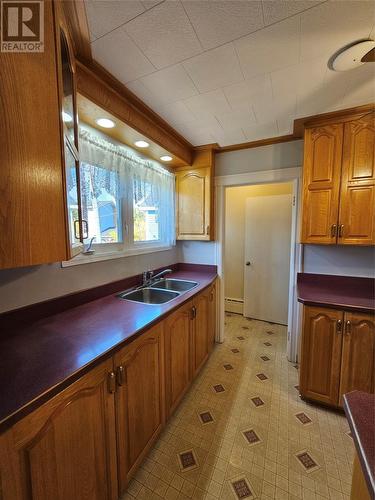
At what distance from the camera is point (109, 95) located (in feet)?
4.47

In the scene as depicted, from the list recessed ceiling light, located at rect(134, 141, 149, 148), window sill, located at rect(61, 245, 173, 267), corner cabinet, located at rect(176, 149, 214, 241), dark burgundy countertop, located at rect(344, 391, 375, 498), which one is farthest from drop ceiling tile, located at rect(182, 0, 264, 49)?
dark burgundy countertop, located at rect(344, 391, 375, 498)

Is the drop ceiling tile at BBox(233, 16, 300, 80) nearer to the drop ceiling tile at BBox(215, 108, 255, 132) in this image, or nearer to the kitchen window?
the drop ceiling tile at BBox(215, 108, 255, 132)

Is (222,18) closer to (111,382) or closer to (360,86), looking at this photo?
(360,86)

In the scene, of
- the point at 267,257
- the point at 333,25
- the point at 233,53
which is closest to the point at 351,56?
the point at 333,25

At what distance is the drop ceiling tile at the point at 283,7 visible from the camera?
88cm

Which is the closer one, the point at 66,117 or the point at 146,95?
the point at 66,117

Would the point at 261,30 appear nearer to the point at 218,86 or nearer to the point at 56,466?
the point at 218,86

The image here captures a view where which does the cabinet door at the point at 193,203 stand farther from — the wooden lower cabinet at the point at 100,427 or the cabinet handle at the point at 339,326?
the cabinet handle at the point at 339,326

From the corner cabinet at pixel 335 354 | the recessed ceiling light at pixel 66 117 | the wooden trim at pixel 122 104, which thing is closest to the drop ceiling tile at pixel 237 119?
the wooden trim at pixel 122 104

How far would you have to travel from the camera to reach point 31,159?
731 mm

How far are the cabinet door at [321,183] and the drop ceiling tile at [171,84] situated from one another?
44.5 inches

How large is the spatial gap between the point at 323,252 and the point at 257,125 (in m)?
1.36

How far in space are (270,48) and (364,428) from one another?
5.31ft

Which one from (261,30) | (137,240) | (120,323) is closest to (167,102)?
(261,30)
